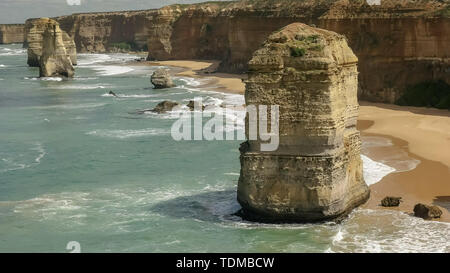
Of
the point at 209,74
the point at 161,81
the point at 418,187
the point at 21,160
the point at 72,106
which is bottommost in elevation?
the point at 21,160

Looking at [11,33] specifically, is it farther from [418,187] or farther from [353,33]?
[418,187]


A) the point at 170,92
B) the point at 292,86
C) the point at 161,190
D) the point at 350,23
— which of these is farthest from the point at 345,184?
the point at 170,92

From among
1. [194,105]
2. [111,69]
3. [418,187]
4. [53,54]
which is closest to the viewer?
[418,187]

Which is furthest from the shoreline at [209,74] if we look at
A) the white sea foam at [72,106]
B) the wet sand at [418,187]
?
the wet sand at [418,187]

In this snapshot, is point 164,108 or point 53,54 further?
point 53,54

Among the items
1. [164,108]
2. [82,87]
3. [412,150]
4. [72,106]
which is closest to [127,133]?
[164,108]

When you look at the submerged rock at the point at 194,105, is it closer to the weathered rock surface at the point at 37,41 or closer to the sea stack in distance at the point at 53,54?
the sea stack in distance at the point at 53,54

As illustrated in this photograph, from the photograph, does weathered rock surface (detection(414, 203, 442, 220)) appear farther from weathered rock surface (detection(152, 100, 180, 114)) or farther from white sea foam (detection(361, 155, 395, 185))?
weathered rock surface (detection(152, 100, 180, 114))
